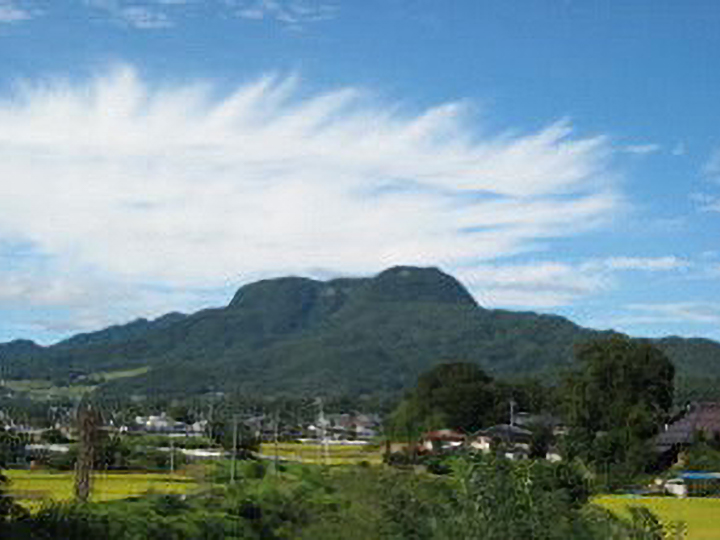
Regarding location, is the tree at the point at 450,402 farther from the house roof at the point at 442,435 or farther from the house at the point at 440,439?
the house at the point at 440,439

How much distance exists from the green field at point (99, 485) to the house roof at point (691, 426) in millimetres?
29864

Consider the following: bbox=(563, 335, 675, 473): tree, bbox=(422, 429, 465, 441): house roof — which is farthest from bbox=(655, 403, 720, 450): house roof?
bbox=(422, 429, 465, 441): house roof

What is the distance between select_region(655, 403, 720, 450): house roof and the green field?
98.0 feet

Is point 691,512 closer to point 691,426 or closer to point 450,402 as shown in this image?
point 691,426

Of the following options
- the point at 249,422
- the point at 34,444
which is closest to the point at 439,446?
the point at 34,444

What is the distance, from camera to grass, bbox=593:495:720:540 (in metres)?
35.4

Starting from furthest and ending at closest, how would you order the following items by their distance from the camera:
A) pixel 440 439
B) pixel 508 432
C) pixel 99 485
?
1. pixel 440 439
2. pixel 508 432
3. pixel 99 485

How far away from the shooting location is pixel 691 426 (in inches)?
2953

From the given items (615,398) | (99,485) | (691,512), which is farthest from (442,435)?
(691,512)

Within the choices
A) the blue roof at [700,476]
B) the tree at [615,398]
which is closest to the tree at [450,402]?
the tree at [615,398]

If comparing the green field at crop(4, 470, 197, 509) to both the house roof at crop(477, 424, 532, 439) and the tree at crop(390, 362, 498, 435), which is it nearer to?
the house roof at crop(477, 424, 532, 439)

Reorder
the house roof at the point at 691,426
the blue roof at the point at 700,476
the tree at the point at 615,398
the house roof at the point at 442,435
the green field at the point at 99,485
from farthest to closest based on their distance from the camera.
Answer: the house roof at the point at 442,435
the house roof at the point at 691,426
the tree at the point at 615,398
the blue roof at the point at 700,476
the green field at the point at 99,485

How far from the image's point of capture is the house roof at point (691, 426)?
72875mm

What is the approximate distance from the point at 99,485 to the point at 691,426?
38.8 metres
